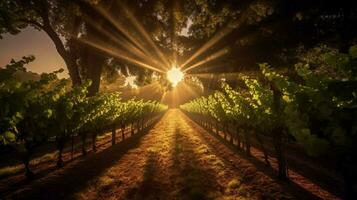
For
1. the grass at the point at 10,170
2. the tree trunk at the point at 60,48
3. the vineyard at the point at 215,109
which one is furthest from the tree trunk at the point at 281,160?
the tree trunk at the point at 60,48

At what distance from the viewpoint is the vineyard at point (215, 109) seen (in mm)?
4973

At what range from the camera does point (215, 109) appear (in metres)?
19.4

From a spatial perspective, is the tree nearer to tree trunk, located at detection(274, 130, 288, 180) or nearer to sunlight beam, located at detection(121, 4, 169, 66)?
sunlight beam, located at detection(121, 4, 169, 66)

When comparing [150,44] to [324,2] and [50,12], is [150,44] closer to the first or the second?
[50,12]

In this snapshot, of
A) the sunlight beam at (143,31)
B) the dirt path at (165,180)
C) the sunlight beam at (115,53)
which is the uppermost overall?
the sunlight beam at (143,31)

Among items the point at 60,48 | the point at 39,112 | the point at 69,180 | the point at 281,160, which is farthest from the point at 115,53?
the point at 281,160

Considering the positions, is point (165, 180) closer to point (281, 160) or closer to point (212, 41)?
point (281, 160)

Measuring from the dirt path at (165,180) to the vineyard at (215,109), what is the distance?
0.13 feet

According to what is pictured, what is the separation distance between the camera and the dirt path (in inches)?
290

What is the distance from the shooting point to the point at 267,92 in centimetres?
927

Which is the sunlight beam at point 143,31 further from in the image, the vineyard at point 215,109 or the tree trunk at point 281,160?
the tree trunk at point 281,160

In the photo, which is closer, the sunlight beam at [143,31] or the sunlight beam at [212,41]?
the sunlight beam at [143,31]

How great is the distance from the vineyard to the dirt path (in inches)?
1.6

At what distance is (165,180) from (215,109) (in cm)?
1121
